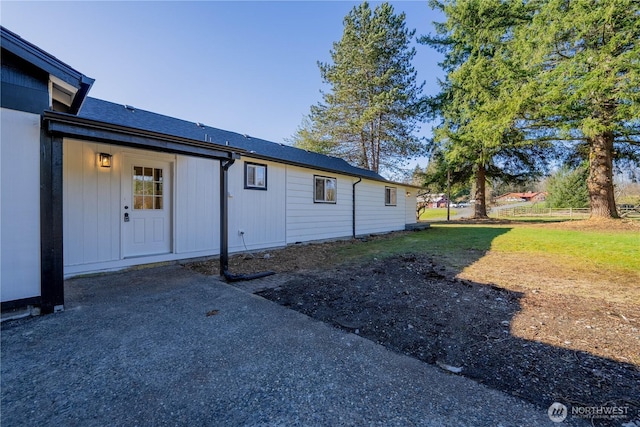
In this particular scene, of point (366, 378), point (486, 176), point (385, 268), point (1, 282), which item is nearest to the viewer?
point (366, 378)

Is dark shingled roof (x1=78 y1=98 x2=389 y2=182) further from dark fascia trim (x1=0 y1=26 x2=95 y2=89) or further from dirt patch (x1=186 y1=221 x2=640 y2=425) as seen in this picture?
dirt patch (x1=186 y1=221 x2=640 y2=425)

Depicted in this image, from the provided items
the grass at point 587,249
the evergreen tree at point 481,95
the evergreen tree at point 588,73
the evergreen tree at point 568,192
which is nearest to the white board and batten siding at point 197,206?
the grass at point 587,249

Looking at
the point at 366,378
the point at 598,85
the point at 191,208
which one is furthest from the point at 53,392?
the point at 598,85

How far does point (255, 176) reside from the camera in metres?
7.11

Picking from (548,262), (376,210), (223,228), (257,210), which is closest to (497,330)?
(223,228)

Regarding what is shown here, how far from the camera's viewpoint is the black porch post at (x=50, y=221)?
3.05 meters

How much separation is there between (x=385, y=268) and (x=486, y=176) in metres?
18.9

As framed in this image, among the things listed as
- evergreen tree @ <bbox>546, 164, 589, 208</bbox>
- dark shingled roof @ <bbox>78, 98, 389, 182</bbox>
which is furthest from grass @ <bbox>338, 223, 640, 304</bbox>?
evergreen tree @ <bbox>546, 164, 589, 208</bbox>

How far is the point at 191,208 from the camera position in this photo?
593 centimetres

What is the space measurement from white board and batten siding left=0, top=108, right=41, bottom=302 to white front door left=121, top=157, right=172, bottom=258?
2053 millimetres

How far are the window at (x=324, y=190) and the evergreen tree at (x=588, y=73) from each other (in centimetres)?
913

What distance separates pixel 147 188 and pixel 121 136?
7.04ft

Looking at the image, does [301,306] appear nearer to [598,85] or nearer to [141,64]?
[141,64]

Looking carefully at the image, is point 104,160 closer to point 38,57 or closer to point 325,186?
point 38,57
